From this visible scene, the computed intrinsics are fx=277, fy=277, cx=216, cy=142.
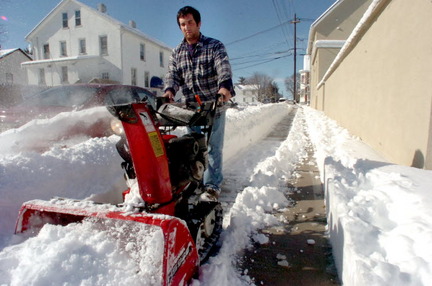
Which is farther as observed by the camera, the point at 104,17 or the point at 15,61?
the point at 15,61

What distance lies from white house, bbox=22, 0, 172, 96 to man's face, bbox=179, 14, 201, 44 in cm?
2365

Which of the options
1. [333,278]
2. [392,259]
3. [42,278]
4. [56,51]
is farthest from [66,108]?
[56,51]

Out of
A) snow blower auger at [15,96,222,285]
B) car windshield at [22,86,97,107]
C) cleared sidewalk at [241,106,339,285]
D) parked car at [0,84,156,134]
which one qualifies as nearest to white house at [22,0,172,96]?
car windshield at [22,86,97,107]

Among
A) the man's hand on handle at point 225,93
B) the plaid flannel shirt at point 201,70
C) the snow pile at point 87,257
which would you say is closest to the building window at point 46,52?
the plaid flannel shirt at point 201,70

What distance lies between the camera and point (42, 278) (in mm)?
1229

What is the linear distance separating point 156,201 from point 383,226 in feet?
4.53

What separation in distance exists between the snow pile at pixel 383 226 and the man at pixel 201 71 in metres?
1.16

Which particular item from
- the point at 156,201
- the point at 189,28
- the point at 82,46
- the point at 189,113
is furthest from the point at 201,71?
the point at 82,46

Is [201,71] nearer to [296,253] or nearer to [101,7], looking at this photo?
[296,253]

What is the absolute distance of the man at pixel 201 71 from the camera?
8.84 feet

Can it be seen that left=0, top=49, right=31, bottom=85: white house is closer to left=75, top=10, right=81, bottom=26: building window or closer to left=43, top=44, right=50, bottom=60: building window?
left=43, top=44, right=50, bottom=60: building window

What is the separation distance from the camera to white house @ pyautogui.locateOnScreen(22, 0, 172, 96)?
24984 mm

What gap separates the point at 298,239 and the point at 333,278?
22.1 inches

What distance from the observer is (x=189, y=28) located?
2688mm
